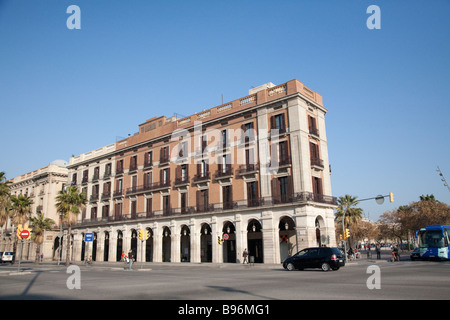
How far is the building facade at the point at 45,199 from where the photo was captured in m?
63.0

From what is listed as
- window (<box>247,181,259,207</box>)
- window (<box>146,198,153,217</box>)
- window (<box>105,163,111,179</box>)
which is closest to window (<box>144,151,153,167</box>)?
window (<box>146,198,153,217</box>)

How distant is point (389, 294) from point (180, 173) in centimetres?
3475

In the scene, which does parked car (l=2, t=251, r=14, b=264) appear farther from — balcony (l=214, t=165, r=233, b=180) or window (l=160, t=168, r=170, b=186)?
balcony (l=214, t=165, r=233, b=180)

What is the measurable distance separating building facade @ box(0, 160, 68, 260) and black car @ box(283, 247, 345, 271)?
173ft

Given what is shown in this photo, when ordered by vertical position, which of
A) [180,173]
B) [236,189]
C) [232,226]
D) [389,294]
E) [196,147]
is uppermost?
[196,147]

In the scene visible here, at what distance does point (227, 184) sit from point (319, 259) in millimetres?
16983

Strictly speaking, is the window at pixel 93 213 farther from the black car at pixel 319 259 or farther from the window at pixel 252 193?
the black car at pixel 319 259

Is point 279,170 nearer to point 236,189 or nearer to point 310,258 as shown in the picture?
point 236,189

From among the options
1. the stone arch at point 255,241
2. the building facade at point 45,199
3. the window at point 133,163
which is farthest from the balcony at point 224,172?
the building facade at point 45,199

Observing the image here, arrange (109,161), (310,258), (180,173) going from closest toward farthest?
(310,258)
(180,173)
(109,161)

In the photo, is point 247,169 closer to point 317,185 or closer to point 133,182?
point 317,185

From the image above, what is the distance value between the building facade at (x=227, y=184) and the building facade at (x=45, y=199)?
50.6ft
